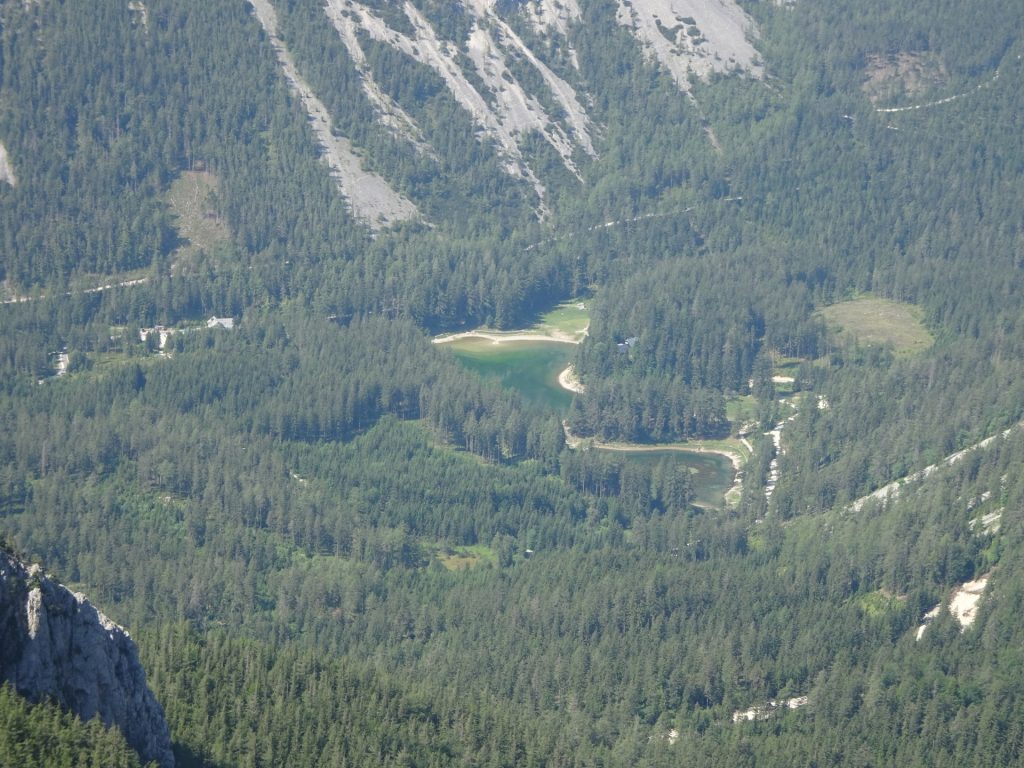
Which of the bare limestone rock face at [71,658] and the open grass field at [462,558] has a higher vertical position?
the bare limestone rock face at [71,658]

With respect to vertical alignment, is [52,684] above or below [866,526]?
above

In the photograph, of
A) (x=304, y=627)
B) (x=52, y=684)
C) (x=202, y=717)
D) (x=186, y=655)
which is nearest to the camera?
(x=52, y=684)

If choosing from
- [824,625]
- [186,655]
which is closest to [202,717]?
[186,655]

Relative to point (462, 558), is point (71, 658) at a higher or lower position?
higher

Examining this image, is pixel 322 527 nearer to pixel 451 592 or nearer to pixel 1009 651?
pixel 451 592

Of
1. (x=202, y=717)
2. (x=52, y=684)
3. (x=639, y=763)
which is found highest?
(x=52, y=684)

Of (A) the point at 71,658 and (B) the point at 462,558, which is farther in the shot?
(B) the point at 462,558

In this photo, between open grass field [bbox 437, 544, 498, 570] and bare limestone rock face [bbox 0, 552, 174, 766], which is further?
open grass field [bbox 437, 544, 498, 570]

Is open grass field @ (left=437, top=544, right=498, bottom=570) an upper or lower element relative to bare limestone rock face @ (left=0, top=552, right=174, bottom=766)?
lower
